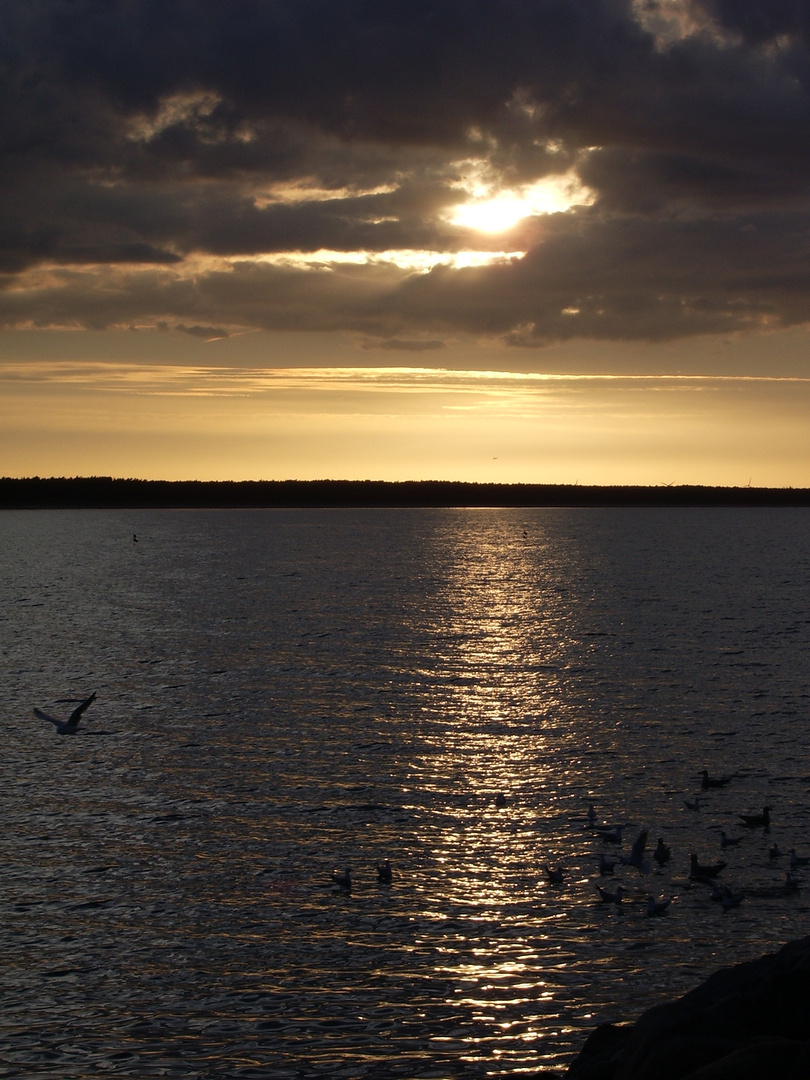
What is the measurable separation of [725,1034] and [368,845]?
10.5 metres

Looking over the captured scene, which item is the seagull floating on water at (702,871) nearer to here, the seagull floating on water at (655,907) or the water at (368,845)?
the water at (368,845)

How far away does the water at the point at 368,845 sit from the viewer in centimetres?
1359

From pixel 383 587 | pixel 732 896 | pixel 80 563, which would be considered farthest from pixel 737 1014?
pixel 80 563

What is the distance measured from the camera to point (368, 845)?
20.5 metres

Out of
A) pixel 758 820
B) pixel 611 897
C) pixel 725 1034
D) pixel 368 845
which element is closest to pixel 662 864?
pixel 611 897

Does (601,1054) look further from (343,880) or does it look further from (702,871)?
(702,871)

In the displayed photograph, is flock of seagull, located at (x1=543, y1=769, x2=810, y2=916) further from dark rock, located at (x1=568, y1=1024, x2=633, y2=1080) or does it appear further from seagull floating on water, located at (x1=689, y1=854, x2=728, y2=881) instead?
dark rock, located at (x1=568, y1=1024, x2=633, y2=1080)

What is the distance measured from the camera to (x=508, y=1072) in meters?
12.4

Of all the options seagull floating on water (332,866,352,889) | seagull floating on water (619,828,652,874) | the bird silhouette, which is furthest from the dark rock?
seagull floating on water (332,866,352,889)

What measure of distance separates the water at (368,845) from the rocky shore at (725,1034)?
1.61 m

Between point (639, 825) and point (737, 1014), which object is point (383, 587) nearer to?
point (639, 825)

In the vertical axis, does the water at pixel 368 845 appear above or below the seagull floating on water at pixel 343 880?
below

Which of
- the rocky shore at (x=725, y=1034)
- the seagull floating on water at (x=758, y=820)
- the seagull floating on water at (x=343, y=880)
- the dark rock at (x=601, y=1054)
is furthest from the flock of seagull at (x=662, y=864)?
the dark rock at (x=601, y=1054)

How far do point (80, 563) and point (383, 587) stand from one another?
5752 centimetres
